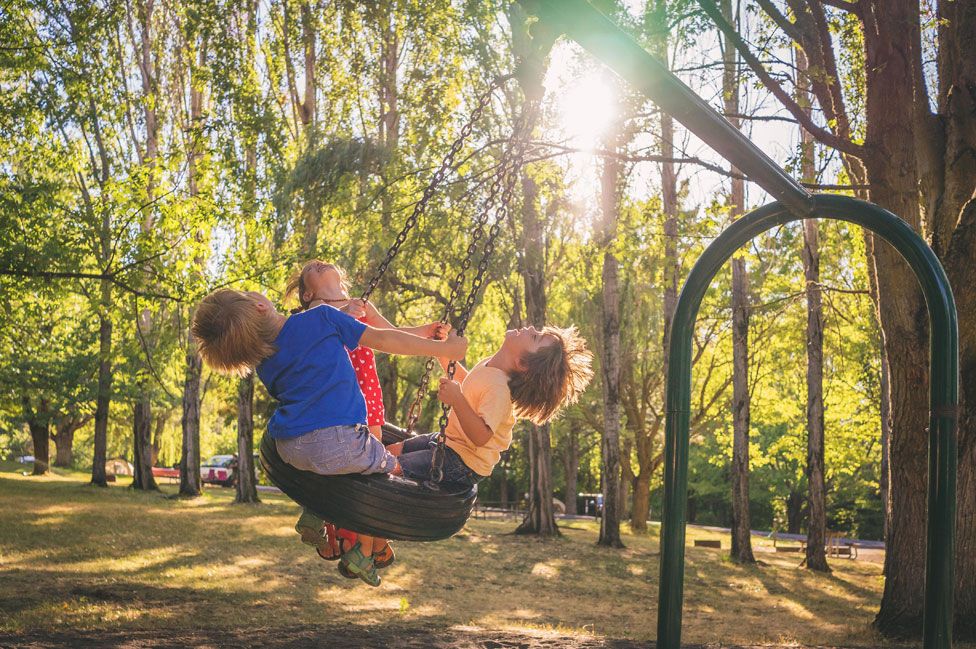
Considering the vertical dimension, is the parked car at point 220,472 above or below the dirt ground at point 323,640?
below

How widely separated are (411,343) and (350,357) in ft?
2.19

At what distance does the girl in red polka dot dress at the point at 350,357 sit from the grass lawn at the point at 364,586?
502cm

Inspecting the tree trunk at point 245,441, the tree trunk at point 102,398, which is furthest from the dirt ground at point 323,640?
the tree trunk at point 102,398

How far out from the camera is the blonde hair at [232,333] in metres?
3.36

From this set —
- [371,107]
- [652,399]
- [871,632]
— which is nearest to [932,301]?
[871,632]

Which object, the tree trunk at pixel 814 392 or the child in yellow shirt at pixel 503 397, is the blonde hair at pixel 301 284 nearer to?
the child in yellow shirt at pixel 503 397

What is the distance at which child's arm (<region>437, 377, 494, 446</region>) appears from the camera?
352 centimetres

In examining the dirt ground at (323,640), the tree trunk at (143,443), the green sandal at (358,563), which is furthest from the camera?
the tree trunk at (143,443)

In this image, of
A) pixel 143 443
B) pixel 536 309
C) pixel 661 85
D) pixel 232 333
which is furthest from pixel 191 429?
pixel 661 85

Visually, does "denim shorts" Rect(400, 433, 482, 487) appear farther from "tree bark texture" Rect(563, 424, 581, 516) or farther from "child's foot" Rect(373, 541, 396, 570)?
"tree bark texture" Rect(563, 424, 581, 516)

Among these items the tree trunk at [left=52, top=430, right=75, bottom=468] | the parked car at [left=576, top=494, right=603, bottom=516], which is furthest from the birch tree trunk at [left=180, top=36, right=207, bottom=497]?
the parked car at [left=576, top=494, right=603, bottom=516]

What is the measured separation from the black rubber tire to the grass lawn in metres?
5.57

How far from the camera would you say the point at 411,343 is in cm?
333

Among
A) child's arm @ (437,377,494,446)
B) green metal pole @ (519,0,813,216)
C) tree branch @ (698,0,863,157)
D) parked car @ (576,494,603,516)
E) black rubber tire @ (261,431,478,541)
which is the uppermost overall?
tree branch @ (698,0,863,157)
